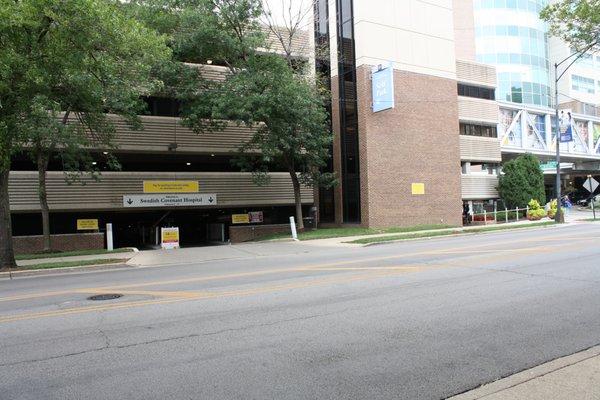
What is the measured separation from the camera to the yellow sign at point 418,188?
3023 centimetres

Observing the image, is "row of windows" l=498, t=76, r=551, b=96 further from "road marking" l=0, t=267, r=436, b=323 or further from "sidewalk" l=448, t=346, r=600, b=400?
"sidewalk" l=448, t=346, r=600, b=400

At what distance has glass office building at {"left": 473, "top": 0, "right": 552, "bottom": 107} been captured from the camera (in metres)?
62.4

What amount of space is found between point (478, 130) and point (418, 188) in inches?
565

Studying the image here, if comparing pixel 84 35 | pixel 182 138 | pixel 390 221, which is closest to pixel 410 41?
pixel 390 221

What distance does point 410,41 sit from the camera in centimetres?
3056

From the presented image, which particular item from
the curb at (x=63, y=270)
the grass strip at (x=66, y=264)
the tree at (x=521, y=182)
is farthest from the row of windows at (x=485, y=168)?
the curb at (x=63, y=270)

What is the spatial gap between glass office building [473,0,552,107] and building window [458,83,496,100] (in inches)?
845

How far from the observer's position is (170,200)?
27812mm

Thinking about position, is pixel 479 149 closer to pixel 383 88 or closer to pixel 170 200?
pixel 383 88

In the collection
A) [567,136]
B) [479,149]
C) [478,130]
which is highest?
[478,130]

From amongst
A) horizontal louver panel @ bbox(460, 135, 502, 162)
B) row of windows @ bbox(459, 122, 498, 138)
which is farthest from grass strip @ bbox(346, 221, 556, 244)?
row of windows @ bbox(459, 122, 498, 138)

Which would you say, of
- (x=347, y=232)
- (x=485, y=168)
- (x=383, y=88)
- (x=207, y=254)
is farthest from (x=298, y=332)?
(x=485, y=168)

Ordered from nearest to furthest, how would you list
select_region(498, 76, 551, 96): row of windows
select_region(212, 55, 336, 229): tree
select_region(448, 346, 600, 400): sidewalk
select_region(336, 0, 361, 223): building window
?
1. select_region(448, 346, 600, 400): sidewalk
2. select_region(212, 55, 336, 229): tree
3. select_region(336, 0, 361, 223): building window
4. select_region(498, 76, 551, 96): row of windows

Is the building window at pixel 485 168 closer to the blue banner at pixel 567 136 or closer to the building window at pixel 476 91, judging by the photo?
the building window at pixel 476 91
